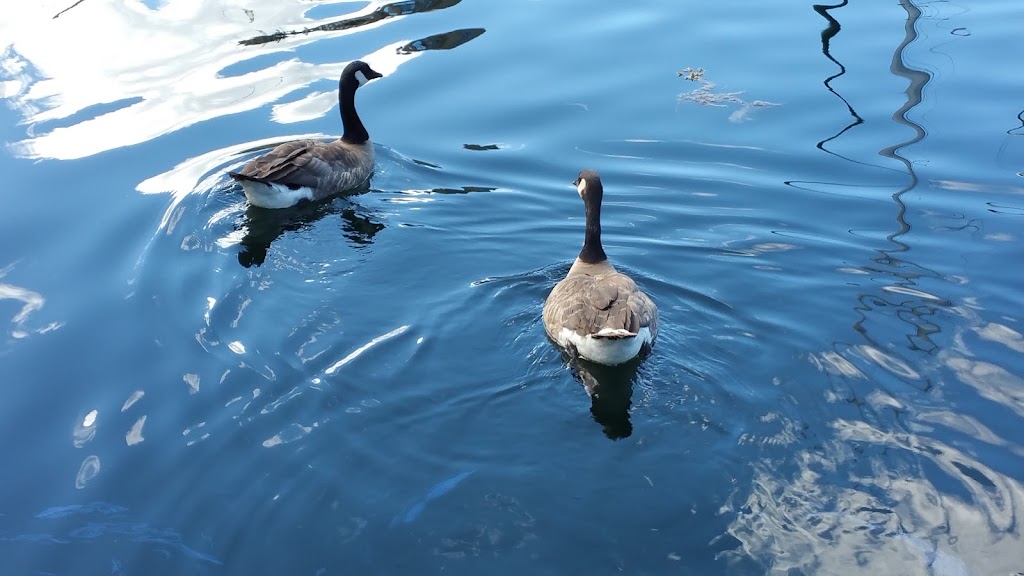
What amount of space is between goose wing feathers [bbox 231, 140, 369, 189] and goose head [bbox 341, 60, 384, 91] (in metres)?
0.90

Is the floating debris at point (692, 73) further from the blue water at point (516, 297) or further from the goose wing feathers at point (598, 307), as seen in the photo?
the goose wing feathers at point (598, 307)

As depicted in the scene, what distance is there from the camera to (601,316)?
28.1 ft

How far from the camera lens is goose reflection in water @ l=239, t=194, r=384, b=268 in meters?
11.2

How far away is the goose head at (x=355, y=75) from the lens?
539 inches

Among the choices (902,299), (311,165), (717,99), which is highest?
(311,165)

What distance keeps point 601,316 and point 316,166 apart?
562 cm

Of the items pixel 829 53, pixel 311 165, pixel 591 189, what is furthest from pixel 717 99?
pixel 311 165

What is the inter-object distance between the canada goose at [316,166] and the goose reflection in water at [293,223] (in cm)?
14

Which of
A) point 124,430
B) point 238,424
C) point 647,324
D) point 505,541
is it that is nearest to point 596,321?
point 647,324

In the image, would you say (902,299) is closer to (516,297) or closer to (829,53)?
(516,297)

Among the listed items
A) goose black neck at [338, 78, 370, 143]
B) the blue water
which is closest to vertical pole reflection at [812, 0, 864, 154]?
the blue water

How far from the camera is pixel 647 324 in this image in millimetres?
8789

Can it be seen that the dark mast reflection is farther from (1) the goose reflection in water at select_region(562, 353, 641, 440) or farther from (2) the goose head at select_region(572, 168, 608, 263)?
(2) the goose head at select_region(572, 168, 608, 263)

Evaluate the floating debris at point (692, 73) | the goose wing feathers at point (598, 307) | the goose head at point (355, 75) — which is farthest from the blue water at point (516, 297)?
the goose head at point (355, 75)
